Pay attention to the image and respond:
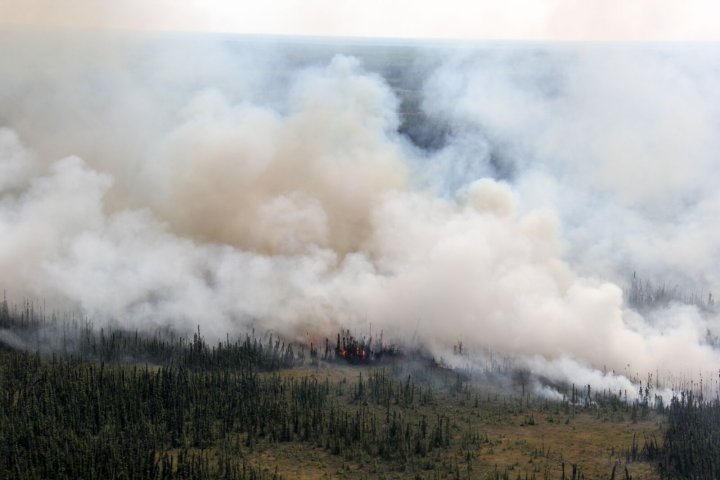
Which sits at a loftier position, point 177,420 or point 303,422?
point 303,422

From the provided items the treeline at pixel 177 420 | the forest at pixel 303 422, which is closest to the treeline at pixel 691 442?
the forest at pixel 303 422

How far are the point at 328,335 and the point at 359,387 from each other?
2381 centimetres

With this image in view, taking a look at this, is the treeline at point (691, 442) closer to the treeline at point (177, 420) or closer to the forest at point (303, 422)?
the forest at point (303, 422)

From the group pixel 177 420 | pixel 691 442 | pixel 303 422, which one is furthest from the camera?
pixel 303 422

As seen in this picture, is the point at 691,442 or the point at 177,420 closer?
the point at 691,442

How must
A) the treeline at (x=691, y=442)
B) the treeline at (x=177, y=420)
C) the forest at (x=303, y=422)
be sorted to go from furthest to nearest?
the forest at (x=303, y=422)
the treeline at (x=177, y=420)
the treeline at (x=691, y=442)

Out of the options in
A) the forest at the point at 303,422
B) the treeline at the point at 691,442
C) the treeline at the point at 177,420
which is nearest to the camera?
the treeline at the point at 691,442

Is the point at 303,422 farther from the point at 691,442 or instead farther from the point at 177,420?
the point at 691,442

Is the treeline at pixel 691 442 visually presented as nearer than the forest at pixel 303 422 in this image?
Yes

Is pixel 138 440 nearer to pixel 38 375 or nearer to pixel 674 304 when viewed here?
pixel 38 375

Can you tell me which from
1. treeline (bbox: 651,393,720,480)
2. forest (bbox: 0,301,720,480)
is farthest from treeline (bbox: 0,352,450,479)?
treeline (bbox: 651,393,720,480)

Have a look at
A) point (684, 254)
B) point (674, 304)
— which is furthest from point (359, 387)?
point (684, 254)

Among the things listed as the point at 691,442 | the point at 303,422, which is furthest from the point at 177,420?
the point at 691,442

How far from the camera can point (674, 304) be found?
135125mm
